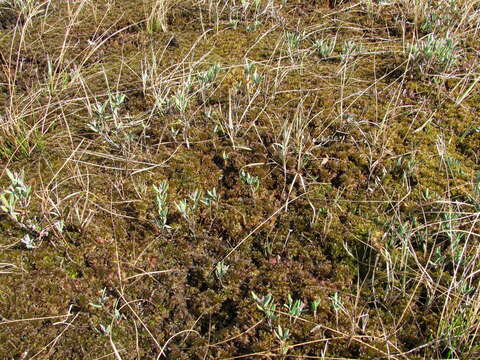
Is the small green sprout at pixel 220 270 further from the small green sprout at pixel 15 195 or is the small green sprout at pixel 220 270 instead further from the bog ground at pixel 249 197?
the small green sprout at pixel 15 195

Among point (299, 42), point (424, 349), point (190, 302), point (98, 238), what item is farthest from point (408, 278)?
point (299, 42)

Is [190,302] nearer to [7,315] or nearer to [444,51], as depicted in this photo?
[7,315]

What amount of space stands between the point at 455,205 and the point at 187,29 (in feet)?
11.6

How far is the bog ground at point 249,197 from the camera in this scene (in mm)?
2781

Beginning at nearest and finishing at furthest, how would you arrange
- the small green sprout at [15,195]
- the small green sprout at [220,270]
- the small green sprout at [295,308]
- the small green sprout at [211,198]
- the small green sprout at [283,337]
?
the small green sprout at [283,337] → the small green sprout at [295,308] → the small green sprout at [220,270] → the small green sprout at [15,195] → the small green sprout at [211,198]

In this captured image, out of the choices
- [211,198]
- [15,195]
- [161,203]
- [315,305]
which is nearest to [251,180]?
[211,198]

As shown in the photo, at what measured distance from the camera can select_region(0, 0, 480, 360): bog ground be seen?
278 centimetres

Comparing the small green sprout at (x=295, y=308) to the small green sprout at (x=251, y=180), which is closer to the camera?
the small green sprout at (x=295, y=308)

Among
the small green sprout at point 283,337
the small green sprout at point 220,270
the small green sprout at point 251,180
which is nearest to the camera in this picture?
the small green sprout at point 283,337

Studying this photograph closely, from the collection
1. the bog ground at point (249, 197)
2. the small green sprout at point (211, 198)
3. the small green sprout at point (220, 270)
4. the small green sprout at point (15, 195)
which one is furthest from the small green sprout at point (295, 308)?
the small green sprout at point (15, 195)

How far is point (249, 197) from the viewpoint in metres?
3.56

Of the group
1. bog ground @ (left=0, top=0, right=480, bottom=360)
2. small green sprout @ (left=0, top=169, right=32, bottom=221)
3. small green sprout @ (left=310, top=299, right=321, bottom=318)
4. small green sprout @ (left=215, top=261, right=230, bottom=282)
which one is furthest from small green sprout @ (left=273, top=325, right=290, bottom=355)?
small green sprout @ (left=0, top=169, right=32, bottom=221)

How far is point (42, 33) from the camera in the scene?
534 centimetres

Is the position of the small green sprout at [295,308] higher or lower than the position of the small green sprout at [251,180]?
lower
